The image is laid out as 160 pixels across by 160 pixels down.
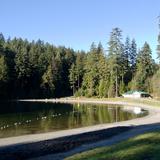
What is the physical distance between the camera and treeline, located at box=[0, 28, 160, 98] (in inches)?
4619

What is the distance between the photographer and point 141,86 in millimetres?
112562

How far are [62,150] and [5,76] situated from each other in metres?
105

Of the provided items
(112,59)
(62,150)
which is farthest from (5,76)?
(62,150)

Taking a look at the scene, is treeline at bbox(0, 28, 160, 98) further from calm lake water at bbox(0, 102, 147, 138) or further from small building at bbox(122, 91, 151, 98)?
calm lake water at bbox(0, 102, 147, 138)

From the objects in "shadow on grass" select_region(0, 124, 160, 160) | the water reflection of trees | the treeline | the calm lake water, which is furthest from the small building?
"shadow on grass" select_region(0, 124, 160, 160)

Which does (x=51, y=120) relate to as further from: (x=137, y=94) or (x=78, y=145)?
(x=137, y=94)

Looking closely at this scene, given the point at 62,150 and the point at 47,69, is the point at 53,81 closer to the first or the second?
the point at 47,69

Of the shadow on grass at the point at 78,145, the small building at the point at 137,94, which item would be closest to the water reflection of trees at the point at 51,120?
the shadow on grass at the point at 78,145

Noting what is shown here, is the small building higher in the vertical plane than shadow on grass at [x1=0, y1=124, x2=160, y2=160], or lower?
higher

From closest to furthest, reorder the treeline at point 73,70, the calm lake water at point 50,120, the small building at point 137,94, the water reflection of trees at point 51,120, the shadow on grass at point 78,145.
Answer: the shadow on grass at point 78,145, the water reflection of trees at point 51,120, the calm lake water at point 50,120, the small building at point 137,94, the treeline at point 73,70

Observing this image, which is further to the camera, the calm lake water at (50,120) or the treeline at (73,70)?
the treeline at (73,70)

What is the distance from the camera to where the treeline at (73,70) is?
11731cm

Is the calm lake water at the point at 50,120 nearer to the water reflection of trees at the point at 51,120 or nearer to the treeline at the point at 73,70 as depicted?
the water reflection of trees at the point at 51,120

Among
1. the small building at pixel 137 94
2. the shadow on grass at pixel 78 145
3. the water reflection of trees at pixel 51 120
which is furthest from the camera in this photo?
the small building at pixel 137 94
